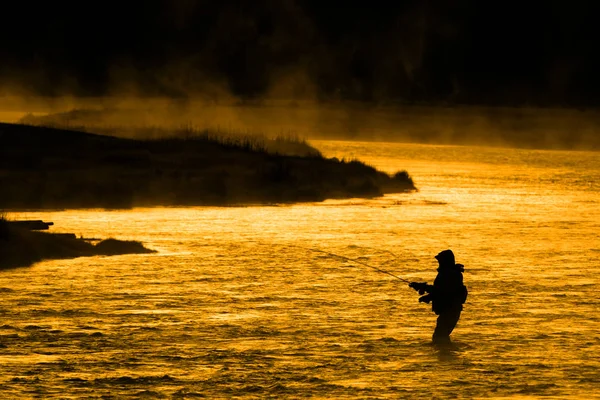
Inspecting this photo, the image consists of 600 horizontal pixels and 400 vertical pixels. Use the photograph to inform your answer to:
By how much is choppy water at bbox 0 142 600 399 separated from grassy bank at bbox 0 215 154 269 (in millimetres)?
646

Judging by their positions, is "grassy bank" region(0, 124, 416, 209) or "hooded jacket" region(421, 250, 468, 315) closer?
"hooded jacket" region(421, 250, 468, 315)

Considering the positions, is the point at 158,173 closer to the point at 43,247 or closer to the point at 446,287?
the point at 43,247

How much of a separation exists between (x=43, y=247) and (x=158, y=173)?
23.5 m

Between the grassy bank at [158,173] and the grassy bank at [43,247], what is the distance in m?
14.5

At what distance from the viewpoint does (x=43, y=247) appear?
1261 inches

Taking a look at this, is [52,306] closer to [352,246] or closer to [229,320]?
[229,320]

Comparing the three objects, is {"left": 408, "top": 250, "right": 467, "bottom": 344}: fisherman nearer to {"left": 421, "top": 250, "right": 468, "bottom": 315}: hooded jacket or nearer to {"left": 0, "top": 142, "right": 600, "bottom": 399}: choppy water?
{"left": 421, "top": 250, "right": 468, "bottom": 315}: hooded jacket

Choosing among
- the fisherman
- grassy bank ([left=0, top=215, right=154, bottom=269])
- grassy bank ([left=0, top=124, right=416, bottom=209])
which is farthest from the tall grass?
the fisherman

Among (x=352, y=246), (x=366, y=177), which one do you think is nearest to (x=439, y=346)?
(x=352, y=246)

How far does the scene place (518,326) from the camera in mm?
23031

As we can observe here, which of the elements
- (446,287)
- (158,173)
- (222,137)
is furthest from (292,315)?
(222,137)

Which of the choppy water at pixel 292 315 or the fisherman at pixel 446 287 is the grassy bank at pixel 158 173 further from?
the fisherman at pixel 446 287

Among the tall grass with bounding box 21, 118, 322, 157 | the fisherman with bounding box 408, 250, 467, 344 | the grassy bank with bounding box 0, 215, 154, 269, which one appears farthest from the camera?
the tall grass with bounding box 21, 118, 322, 157

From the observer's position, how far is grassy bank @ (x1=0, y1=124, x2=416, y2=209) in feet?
166
